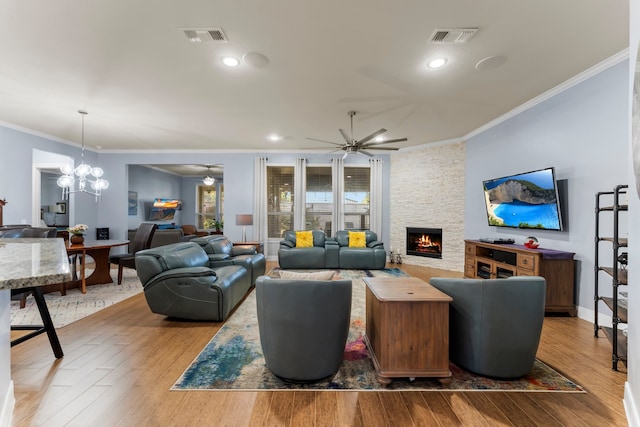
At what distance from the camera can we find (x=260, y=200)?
7086 mm

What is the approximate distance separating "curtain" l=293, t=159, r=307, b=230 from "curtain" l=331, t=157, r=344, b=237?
779mm

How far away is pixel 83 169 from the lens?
4.62 meters

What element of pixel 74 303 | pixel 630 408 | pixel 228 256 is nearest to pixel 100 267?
pixel 74 303

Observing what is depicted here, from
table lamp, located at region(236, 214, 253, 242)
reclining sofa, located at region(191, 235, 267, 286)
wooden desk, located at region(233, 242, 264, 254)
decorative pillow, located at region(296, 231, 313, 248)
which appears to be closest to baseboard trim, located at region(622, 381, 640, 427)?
reclining sofa, located at region(191, 235, 267, 286)

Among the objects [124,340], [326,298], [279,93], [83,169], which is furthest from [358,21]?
[83,169]

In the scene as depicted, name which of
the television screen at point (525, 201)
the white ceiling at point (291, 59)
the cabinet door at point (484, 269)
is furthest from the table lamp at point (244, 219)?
the television screen at point (525, 201)

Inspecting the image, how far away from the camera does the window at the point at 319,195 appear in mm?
7281

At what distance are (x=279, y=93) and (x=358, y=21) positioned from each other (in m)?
1.69

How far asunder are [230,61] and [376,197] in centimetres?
498

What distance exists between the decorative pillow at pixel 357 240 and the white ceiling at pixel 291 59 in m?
2.64

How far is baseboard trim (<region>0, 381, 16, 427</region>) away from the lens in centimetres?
148

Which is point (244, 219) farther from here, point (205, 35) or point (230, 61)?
point (205, 35)

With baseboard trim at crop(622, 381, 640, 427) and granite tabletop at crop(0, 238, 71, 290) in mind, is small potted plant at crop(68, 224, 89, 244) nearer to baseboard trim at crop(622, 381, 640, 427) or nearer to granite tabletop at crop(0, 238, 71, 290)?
granite tabletop at crop(0, 238, 71, 290)

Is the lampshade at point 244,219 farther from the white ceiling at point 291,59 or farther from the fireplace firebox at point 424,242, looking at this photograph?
the fireplace firebox at point 424,242
